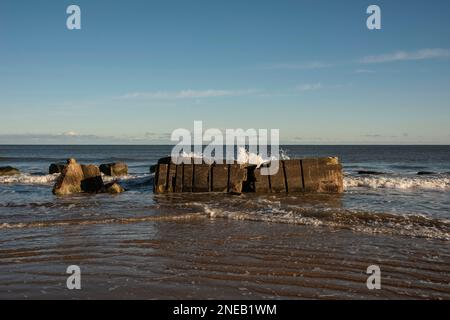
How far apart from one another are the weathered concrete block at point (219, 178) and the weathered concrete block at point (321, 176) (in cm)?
278

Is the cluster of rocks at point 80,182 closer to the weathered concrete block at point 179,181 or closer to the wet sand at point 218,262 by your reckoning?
the weathered concrete block at point 179,181

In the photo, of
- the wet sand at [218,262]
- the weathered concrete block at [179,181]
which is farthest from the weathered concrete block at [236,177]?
the wet sand at [218,262]

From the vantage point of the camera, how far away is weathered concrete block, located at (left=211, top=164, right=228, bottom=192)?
15.6 m

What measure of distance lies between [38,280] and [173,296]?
6.60 feet

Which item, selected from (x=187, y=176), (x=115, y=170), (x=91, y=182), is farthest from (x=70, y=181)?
(x=115, y=170)

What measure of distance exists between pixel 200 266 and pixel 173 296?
4.29 feet

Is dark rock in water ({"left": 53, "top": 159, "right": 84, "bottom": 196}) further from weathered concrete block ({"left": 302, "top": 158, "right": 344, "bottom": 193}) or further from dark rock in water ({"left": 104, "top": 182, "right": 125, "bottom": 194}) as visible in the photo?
weathered concrete block ({"left": 302, "top": 158, "right": 344, "bottom": 193})

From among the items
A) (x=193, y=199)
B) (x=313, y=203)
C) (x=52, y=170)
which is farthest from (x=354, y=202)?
(x=52, y=170)

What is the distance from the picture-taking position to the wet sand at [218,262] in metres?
5.67

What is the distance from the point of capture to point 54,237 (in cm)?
880
